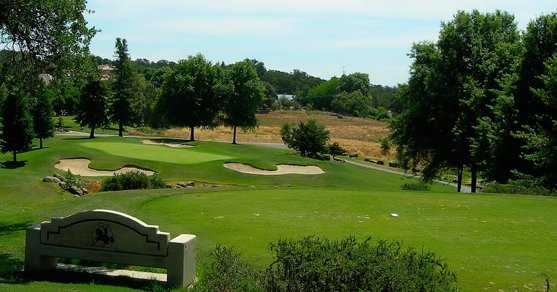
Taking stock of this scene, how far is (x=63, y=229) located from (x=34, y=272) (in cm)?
89

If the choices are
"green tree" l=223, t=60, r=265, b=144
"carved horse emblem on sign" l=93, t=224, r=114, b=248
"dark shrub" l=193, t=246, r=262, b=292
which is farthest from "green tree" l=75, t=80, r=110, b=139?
"dark shrub" l=193, t=246, r=262, b=292

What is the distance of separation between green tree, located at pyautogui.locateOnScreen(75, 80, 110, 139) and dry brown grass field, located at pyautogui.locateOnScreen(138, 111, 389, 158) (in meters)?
21.6

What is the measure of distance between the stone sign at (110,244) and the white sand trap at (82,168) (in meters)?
34.4

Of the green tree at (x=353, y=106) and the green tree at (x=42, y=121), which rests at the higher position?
the green tree at (x=353, y=106)

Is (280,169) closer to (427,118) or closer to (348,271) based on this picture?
(427,118)

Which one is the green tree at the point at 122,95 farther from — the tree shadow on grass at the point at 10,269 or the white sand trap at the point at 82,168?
the tree shadow on grass at the point at 10,269

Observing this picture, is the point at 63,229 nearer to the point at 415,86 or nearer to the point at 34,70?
the point at 34,70

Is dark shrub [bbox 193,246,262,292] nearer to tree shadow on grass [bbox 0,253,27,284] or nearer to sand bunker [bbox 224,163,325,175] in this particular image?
tree shadow on grass [bbox 0,253,27,284]

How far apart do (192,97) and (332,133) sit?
44769 mm

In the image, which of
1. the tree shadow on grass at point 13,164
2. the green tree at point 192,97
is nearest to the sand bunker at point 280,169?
the tree shadow on grass at point 13,164

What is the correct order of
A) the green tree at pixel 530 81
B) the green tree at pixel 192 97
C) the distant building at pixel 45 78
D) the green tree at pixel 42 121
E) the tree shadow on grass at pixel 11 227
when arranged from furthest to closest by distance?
the green tree at pixel 192 97
the green tree at pixel 42 121
the green tree at pixel 530 81
the distant building at pixel 45 78
the tree shadow on grass at pixel 11 227

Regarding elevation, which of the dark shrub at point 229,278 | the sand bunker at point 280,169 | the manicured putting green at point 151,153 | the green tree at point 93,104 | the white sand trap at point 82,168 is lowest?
the white sand trap at point 82,168

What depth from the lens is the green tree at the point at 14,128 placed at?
5194cm

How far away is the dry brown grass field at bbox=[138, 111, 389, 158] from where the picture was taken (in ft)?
303
